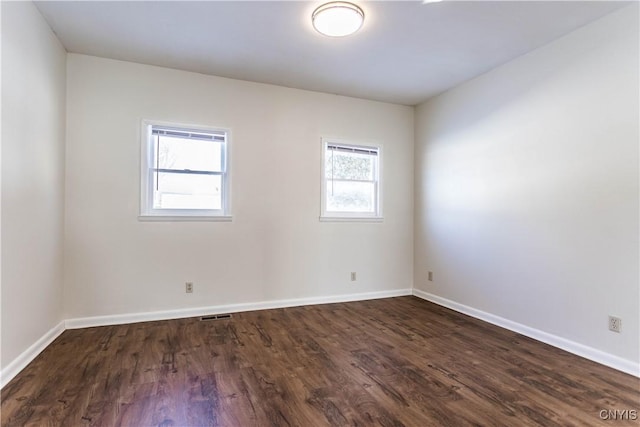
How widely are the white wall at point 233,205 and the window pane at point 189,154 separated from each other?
210 millimetres

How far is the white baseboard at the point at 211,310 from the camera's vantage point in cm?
327

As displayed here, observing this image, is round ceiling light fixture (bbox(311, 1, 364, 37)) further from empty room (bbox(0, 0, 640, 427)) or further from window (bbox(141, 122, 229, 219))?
window (bbox(141, 122, 229, 219))

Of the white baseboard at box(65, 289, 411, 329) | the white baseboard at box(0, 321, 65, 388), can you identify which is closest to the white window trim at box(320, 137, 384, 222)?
the white baseboard at box(65, 289, 411, 329)

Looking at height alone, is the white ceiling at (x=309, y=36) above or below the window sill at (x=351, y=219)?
above

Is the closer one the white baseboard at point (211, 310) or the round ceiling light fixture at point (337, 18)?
the round ceiling light fixture at point (337, 18)

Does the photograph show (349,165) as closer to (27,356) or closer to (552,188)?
(552,188)

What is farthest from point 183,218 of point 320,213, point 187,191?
point 320,213

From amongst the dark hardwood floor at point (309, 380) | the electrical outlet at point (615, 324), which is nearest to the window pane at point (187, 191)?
the dark hardwood floor at point (309, 380)

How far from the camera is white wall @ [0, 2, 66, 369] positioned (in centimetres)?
217

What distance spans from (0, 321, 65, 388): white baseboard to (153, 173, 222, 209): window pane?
56.5 inches

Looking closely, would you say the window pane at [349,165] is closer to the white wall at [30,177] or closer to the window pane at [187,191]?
the window pane at [187,191]

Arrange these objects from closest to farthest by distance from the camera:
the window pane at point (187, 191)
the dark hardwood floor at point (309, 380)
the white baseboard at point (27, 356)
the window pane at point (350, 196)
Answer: the dark hardwood floor at point (309, 380) → the white baseboard at point (27, 356) → the window pane at point (187, 191) → the window pane at point (350, 196)

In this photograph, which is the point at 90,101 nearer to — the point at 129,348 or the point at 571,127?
the point at 129,348

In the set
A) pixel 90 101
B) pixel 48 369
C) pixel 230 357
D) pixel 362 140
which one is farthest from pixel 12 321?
pixel 362 140
